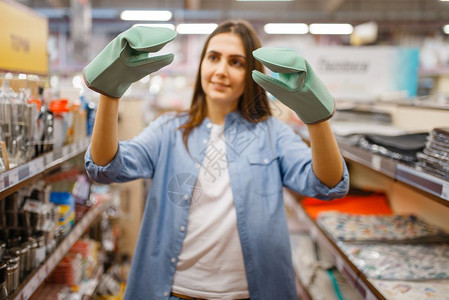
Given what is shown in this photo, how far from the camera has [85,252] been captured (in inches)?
103

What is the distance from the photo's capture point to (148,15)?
9.29 metres

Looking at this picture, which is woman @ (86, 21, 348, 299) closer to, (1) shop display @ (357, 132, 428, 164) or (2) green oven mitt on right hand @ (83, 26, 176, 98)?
(2) green oven mitt on right hand @ (83, 26, 176, 98)

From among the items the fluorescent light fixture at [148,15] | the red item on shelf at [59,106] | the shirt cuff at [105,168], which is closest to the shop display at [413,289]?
the shirt cuff at [105,168]

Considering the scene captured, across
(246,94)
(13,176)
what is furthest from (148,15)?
(13,176)

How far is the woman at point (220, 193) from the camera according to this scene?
1421mm

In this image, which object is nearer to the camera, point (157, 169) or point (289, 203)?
point (157, 169)

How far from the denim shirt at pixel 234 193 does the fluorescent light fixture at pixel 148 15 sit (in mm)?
7829

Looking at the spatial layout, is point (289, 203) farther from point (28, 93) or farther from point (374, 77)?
point (28, 93)

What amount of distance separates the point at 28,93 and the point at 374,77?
2795 mm

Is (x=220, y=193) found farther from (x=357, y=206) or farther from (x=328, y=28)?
(x=328, y=28)

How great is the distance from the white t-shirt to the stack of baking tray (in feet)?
2.44

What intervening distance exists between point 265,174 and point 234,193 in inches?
6.0

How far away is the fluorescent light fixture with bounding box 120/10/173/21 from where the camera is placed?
8719mm

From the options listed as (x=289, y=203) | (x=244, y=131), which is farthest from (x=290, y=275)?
(x=289, y=203)
